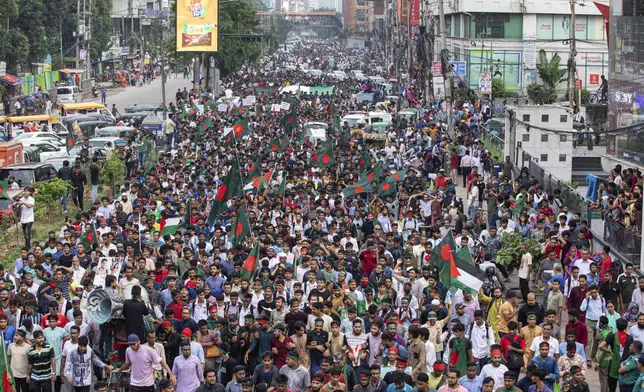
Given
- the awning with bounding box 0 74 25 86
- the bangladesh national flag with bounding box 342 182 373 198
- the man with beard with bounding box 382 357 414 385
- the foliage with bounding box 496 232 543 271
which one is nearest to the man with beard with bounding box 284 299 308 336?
the man with beard with bounding box 382 357 414 385

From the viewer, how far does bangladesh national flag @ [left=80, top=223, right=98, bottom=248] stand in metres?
19.6

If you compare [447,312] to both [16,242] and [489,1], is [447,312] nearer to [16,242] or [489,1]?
[16,242]

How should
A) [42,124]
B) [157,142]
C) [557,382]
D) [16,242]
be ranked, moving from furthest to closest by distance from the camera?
1. [42,124]
2. [157,142]
3. [16,242]
4. [557,382]

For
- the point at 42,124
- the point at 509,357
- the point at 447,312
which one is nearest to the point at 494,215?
the point at 447,312

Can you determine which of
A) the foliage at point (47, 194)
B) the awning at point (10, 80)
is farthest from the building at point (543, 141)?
the awning at point (10, 80)

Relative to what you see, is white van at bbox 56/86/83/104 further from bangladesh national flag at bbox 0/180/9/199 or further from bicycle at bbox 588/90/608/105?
bangladesh national flag at bbox 0/180/9/199

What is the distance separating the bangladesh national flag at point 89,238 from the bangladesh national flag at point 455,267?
561cm

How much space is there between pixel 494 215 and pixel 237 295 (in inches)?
365

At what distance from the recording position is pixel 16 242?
86.1 ft

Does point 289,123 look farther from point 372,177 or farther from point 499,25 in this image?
point 499,25

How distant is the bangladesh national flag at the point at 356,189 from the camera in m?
24.8

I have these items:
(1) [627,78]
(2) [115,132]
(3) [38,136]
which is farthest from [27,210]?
(2) [115,132]

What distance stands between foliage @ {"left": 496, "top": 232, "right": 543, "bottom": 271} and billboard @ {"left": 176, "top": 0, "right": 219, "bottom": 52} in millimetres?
41191

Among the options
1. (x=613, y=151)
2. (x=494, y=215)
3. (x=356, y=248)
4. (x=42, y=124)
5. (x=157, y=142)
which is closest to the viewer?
(x=356, y=248)
